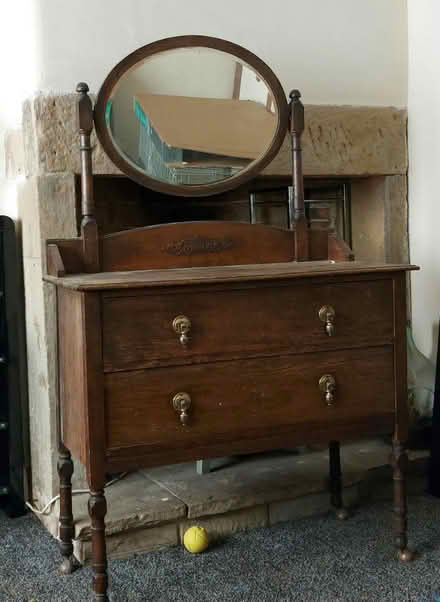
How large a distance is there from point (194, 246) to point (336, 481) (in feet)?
3.13

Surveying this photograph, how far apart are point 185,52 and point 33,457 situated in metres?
1.50

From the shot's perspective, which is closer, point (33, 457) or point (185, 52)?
point (185, 52)

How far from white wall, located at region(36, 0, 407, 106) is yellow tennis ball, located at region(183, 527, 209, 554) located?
4.86ft

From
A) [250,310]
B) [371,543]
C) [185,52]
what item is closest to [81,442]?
[250,310]

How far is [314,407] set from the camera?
227 centimetres

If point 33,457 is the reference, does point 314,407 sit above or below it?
above

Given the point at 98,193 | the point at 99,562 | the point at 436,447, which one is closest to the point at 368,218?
the point at 436,447

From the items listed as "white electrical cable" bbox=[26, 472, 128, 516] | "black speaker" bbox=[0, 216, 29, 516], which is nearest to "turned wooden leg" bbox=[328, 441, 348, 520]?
"white electrical cable" bbox=[26, 472, 128, 516]

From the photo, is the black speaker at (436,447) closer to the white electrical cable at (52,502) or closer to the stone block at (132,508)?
the stone block at (132,508)

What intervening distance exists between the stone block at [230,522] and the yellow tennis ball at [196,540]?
86 millimetres

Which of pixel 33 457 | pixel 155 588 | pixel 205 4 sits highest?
pixel 205 4

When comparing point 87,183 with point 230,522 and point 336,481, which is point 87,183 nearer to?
point 230,522

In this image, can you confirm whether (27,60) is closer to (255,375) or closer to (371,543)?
(255,375)

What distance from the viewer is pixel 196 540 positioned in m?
2.46
